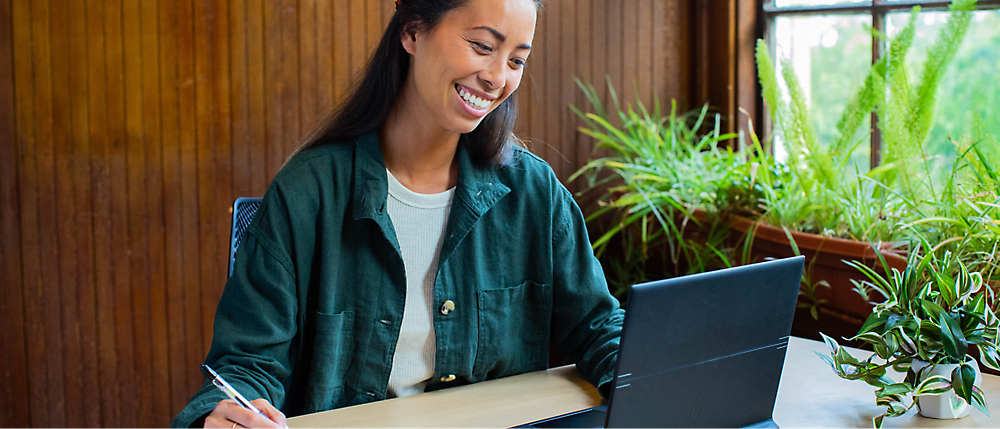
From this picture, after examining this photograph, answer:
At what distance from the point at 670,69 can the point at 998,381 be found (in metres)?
2.06

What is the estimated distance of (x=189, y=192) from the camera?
95.6 inches

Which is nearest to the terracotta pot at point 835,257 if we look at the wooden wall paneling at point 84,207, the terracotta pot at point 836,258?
the terracotta pot at point 836,258

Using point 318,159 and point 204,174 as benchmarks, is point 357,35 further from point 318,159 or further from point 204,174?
point 318,159

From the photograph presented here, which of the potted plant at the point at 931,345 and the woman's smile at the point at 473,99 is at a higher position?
the woman's smile at the point at 473,99

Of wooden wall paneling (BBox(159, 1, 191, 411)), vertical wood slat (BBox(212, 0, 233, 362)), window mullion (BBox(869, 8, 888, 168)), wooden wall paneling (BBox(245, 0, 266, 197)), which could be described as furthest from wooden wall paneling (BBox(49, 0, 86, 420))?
window mullion (BBox(869, 8, 888, 168))

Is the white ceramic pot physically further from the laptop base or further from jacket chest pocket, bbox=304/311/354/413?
jacket chest pocket, bbox=304/311/354/413

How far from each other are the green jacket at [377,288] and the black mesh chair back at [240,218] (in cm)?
24

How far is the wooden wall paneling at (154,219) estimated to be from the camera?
7.63ft

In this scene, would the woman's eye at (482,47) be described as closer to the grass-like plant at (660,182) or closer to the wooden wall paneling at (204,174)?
the grass-like plant at (660,182)

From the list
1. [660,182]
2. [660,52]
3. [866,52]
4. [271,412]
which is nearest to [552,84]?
[660,52]

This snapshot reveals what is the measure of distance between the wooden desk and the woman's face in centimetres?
47

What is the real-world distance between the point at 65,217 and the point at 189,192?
14.5 inches

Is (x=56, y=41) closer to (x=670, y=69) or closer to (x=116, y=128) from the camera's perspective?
(x=116, y=128)

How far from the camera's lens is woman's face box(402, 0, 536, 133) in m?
1.24
